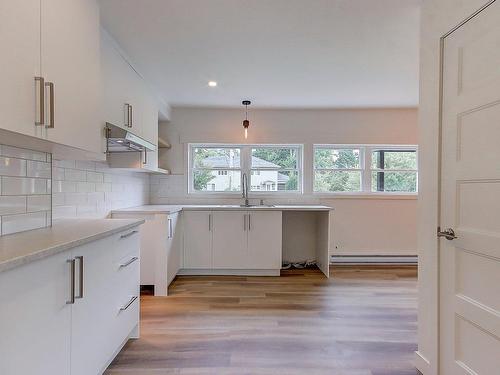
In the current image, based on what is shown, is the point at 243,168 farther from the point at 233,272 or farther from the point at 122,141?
the point at 122,141

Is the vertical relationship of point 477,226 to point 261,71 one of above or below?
below

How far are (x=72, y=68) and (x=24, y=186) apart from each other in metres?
0.77

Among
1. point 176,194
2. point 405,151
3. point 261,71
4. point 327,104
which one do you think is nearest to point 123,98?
point 261,71

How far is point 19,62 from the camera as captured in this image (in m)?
1.26

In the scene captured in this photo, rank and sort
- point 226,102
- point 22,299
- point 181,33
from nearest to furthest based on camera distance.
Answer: point 22,299
point 181,33
point 226,102

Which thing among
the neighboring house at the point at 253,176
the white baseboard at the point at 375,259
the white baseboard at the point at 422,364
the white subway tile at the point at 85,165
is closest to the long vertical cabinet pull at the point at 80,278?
the white subway tile at the point at 85,165

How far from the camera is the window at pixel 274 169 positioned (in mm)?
4734

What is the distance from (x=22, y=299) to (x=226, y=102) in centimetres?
358

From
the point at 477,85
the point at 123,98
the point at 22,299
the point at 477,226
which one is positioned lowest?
the point at 22,299

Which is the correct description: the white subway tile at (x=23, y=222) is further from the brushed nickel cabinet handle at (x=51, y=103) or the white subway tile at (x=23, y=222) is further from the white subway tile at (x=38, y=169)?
the brushed nickel cabinet handle at (x=51, y=103)

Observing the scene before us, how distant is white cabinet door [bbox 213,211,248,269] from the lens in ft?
13.0

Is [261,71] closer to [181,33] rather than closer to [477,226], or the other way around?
[181,33]

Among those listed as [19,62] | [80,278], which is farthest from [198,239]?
[19,62]

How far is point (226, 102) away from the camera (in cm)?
429
